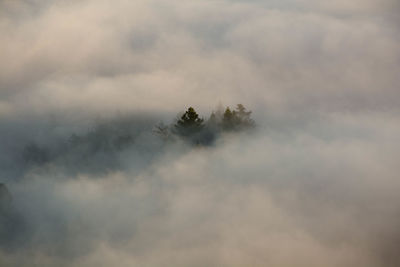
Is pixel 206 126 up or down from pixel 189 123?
up

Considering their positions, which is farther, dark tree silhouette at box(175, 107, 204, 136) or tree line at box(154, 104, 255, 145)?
tree line at box(154, 104, 255, 145)

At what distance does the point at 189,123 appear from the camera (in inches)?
3285


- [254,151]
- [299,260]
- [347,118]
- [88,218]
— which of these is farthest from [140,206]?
[347,118]

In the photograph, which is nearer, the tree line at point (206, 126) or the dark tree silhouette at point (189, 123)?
the dark tree silhouette at point (189, 123)

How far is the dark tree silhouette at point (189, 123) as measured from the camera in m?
83.0

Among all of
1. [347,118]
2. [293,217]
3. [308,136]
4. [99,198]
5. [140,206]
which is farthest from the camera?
[347,118]

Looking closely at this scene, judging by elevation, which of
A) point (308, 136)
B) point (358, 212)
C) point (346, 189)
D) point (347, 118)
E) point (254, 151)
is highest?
point (347, 118)

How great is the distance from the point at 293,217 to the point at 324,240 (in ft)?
26.0

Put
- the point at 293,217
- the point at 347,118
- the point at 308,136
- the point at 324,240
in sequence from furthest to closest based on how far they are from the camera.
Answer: the point at 347,118 < the point at 308,136 < the point at 293,217 < the point at 324,240

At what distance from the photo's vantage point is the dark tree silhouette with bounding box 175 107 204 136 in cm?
8300

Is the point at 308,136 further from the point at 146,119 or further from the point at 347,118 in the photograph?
the point at 146,119

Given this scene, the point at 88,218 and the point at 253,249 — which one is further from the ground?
the point at 88,218

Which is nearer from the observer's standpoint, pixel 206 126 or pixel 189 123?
pixel 189 123

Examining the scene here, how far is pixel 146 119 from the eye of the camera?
196 metres
